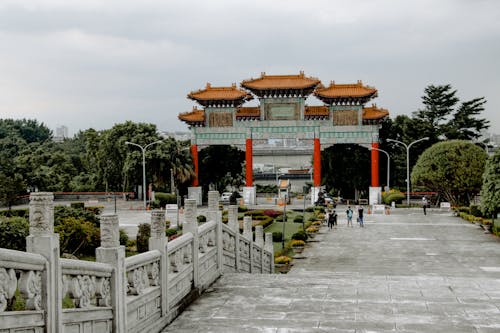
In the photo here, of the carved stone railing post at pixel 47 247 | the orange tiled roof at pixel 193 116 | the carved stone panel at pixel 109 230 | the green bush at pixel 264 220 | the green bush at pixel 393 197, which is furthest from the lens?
the orange tiled roof at pixel 193 116

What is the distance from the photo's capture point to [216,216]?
1317 centimetres

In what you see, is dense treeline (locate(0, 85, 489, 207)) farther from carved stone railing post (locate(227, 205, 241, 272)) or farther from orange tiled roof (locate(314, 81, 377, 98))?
carved stone railing post (locate(227, 205, 241, 272))

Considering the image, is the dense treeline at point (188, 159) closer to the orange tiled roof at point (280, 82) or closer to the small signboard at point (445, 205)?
the orange tiled roof at point (280, 82)

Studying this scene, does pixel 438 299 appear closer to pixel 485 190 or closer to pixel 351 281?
pixel 351 281

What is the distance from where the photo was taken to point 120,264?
24.4 ft

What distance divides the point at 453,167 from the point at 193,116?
26.6 metres

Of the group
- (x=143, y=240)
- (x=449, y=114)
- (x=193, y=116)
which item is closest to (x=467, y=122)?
(x=449, y=114)

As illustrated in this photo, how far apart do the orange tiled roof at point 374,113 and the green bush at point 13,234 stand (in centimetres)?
4422

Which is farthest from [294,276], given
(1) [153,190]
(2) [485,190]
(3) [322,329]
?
(1) [153,190]

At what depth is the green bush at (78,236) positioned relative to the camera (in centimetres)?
2274

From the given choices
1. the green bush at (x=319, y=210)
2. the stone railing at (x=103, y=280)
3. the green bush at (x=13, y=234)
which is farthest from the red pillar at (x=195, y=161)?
the stone railing at (x=103, y=280)

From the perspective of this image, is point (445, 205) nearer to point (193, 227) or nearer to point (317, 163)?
point (317, 163)

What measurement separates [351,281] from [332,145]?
4933 centimetres

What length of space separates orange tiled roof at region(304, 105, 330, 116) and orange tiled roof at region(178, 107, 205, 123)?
35.4 feet
